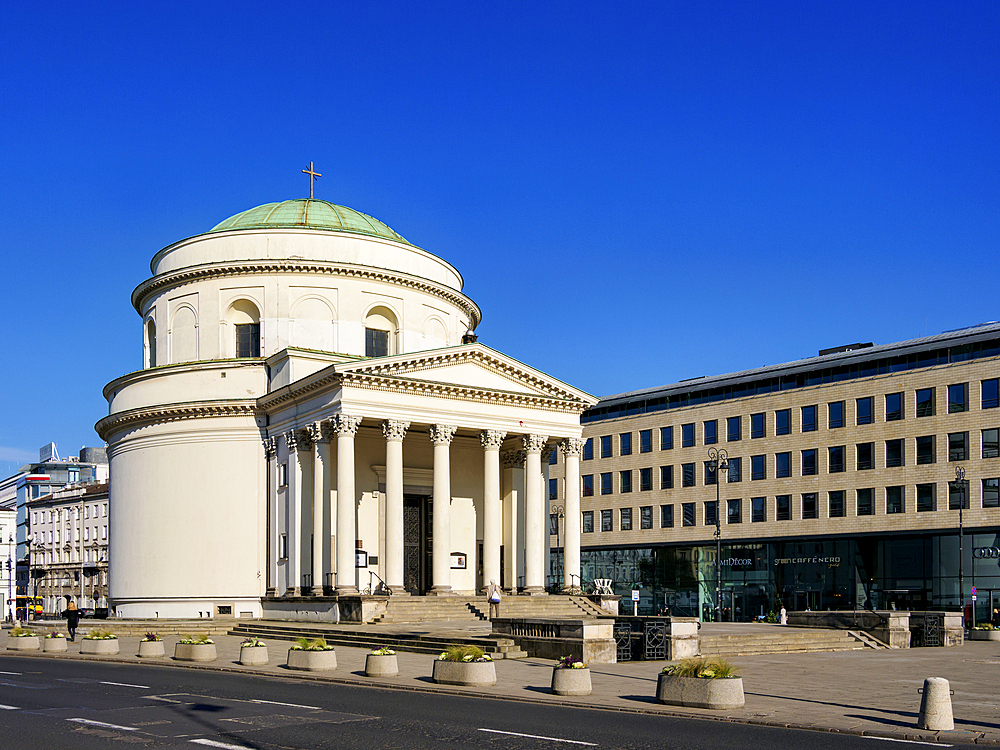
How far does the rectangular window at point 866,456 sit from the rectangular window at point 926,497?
364 cm

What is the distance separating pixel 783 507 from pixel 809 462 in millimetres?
3872

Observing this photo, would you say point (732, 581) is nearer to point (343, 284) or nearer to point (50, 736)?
point (343, 284)

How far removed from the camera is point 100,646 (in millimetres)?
35531

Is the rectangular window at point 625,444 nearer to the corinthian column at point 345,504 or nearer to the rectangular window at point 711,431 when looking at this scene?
A: the rectangular window at point 711,431

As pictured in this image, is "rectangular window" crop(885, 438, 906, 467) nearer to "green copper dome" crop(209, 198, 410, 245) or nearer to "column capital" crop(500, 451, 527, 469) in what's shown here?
"column capital" crop(500, 451, 527, 469)


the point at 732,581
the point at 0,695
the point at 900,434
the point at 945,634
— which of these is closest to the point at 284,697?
the point at 0,695

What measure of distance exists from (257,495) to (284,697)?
104 feet

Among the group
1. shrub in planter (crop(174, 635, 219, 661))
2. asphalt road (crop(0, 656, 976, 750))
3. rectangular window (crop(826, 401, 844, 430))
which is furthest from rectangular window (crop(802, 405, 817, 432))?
asphalt road (crop(0, 656, 976, 750))

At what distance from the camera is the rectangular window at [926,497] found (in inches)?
2788

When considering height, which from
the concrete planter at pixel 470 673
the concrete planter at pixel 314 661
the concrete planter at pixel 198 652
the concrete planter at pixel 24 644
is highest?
the concrete planter at pixel 470 673

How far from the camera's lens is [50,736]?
16109mm

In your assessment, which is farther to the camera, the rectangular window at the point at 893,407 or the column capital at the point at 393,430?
the rectangular window at the point at 893,407

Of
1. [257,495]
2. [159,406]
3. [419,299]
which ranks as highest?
[419,299]

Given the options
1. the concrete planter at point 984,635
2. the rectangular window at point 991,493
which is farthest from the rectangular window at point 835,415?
the concrete planter at point 984,635
